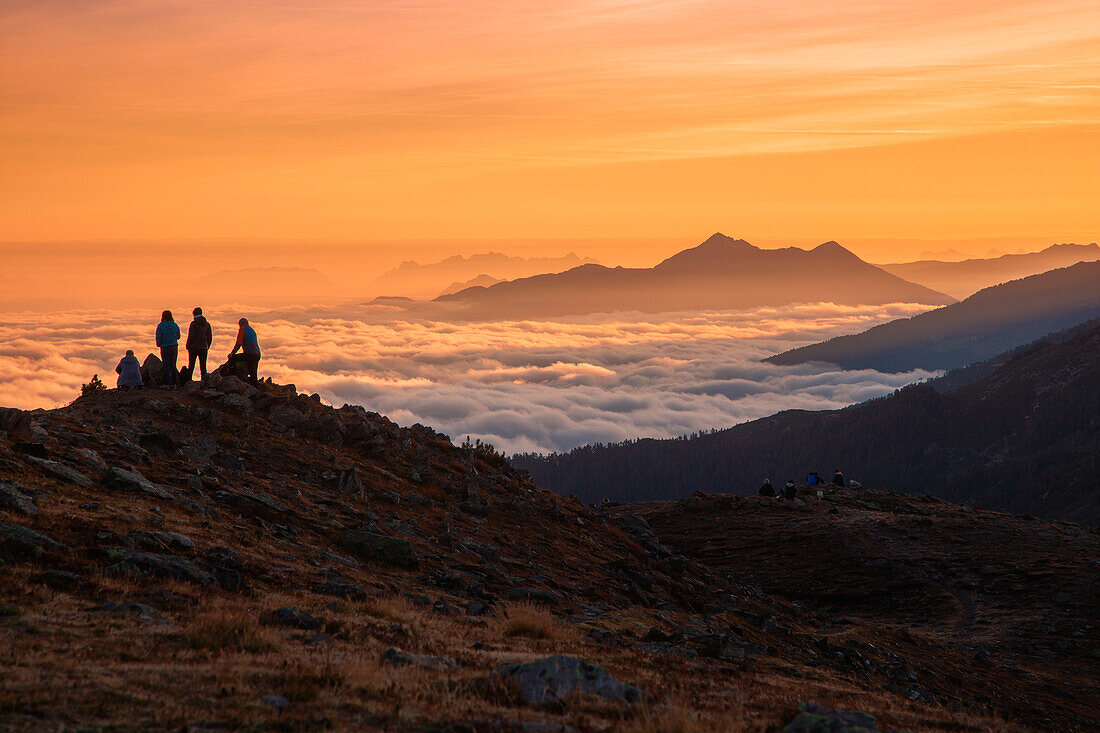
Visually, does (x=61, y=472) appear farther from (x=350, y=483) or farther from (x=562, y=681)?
(x=562, y=681)

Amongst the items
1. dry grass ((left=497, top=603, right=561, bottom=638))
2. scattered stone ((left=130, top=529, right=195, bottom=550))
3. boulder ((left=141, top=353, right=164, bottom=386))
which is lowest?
dry grass ((left=497, top=603, right=561, bottom=638))

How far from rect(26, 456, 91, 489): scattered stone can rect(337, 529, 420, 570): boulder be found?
5514 mm

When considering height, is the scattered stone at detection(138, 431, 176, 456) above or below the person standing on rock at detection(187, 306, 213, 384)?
below

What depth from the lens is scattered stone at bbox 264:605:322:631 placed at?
13.4 meters

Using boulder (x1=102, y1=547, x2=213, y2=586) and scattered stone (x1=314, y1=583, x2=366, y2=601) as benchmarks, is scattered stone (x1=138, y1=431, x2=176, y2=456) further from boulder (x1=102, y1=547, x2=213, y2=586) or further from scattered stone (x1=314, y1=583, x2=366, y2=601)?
scattered stone (x1=314, y1=583, x2=366, y2=601)

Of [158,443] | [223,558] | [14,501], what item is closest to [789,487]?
[158,443]

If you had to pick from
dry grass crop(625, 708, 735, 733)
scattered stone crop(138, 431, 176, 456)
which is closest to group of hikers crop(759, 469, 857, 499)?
scattered stone crop(138, 431, 176, 456)

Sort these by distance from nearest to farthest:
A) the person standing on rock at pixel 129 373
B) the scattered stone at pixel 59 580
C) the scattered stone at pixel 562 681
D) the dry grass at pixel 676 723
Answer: the dry grass at pixel 676 723
the scattered stone at pixel 562 681
the scattered stone at pixel 59 580
the person standing on rock at pixel 129 373

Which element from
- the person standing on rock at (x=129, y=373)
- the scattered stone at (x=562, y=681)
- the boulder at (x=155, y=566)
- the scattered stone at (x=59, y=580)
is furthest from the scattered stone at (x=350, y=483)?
the scattered stone at (x=562, y=681)

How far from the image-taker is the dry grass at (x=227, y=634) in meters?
11.6

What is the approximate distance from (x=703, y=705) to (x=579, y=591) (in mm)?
10938

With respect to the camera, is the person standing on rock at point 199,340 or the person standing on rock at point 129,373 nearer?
the person standing on rock at point 129,373

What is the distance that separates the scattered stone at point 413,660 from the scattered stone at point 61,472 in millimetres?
9736

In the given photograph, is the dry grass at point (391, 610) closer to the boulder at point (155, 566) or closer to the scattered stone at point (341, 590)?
the scattered stone at point (341, 590)
